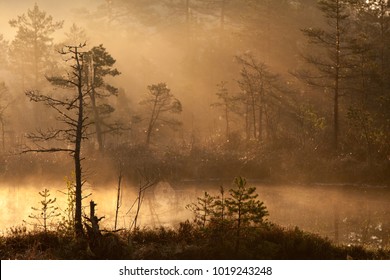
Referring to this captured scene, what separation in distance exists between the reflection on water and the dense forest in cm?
197

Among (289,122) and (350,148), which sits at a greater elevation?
(289,122)

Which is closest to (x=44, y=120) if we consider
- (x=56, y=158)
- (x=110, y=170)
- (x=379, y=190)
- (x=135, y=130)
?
(x=135, y=130)

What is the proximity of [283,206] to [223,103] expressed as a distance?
20.9 m

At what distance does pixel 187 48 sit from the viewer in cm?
6191

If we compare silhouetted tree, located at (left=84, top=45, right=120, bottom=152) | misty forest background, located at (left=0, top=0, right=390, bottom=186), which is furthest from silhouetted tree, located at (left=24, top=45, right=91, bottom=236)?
misty forest background, located at (left=0, top=0, right=390, bottom=186)

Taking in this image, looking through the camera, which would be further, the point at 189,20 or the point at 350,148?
the point at 189,20

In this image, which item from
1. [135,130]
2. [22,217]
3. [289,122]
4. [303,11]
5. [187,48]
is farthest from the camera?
[187,48]

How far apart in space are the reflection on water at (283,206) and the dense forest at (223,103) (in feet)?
6.47

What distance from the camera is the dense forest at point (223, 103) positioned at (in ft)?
112

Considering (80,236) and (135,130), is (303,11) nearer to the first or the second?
(135,130)

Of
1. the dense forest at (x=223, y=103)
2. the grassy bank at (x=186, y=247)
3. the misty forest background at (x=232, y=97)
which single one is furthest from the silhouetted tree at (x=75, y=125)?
the misty forest background at (x=232, y=97)

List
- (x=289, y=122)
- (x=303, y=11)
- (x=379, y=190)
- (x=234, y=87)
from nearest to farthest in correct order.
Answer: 1. (x=379, y=190)
2. (x=289, y=122)
3. (x=234, y=87)
4. (x=303, y=11)

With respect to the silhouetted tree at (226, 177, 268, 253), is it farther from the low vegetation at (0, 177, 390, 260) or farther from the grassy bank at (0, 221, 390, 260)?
the grassy bank at (0, 221, 390, 260)

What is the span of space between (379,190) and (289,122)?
14.7m
